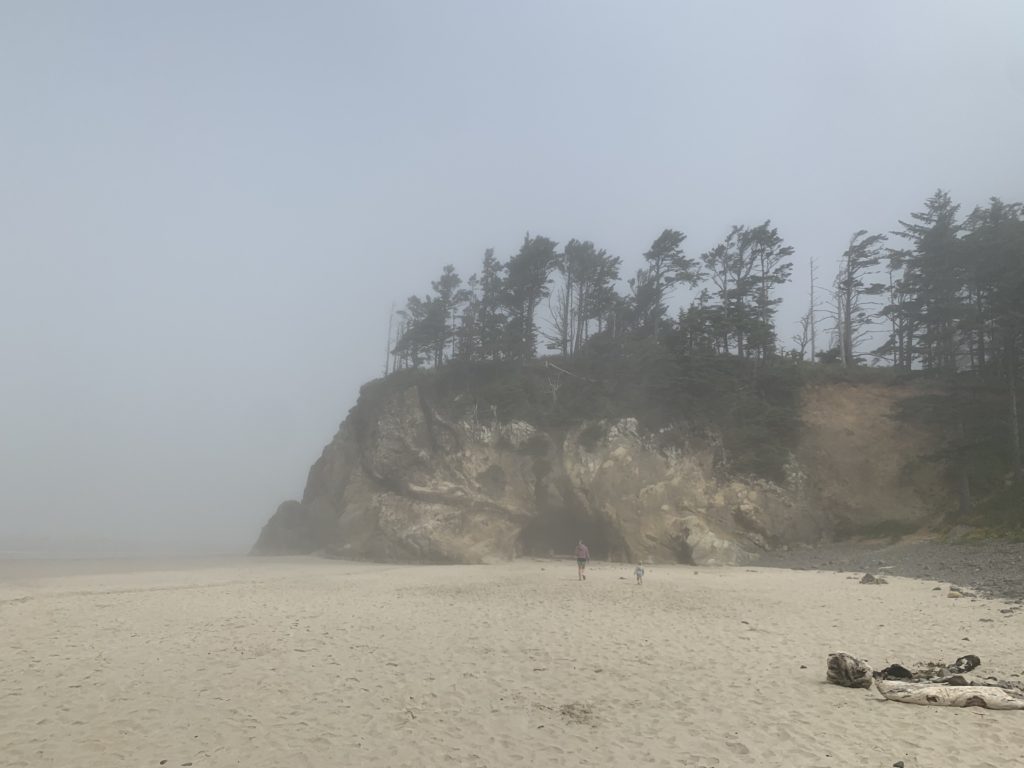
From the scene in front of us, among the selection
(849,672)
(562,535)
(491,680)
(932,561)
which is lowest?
(562,535)

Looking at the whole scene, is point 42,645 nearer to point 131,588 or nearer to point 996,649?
point 131,588

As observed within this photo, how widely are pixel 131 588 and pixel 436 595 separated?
1163 centimetres

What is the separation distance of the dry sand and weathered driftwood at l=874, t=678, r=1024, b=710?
30 centimetres

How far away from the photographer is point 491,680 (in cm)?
905

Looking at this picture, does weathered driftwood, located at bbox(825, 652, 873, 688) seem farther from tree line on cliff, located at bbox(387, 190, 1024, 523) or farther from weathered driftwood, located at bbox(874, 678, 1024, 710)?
tree line on cliff, located at bbox(387, 190, 1024, 523)

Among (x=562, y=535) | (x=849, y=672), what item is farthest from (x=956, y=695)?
(x=562, y=535)

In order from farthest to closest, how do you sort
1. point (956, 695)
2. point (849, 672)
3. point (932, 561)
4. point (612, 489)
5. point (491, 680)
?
point (612, 489) → point (932, 561) → point (491, 680) → point (849, 672) → point (956, 695)

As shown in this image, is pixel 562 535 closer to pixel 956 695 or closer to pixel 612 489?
pixel 612 489

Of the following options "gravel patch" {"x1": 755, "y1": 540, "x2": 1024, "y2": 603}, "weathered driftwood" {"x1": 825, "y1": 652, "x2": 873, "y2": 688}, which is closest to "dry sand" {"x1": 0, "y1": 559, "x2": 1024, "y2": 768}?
"weathered driftwood" {"x1": 825, "y1": 652, "x2": 873, "y2": 688}

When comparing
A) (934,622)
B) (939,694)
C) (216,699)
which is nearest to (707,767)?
(939,694)

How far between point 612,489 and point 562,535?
5.52m

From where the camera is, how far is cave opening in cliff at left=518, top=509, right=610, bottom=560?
33.5m

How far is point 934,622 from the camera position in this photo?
1283 cm

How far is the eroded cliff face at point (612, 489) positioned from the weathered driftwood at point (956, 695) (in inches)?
836
